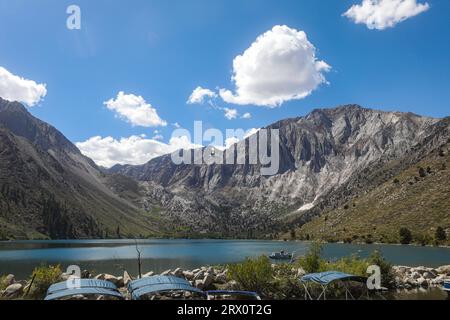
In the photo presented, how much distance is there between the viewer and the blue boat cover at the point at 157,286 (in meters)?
27.2

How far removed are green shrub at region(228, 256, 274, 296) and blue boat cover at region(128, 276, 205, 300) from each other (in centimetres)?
1377

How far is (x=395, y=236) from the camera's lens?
554 ft

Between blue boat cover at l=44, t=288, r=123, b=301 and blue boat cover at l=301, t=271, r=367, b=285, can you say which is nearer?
blue boat cover at l=44, t=288, r=123, b=301

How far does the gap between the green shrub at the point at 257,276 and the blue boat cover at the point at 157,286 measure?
45.2 ft

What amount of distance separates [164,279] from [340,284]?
20.3m

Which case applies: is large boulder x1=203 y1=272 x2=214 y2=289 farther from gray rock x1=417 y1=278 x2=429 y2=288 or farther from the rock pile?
gray rock x1=417 y1=278 x2=429 y2=288

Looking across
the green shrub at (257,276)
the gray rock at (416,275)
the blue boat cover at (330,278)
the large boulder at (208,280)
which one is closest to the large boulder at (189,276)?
the large boulder at (208,280)

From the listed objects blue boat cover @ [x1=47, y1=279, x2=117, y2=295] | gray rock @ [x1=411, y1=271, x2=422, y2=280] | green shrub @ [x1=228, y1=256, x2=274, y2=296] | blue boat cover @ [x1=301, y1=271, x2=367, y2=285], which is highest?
blue boat cover @ [x1=47, y1=279, x2=117, y2=295]

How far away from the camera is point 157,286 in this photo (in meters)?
27.8

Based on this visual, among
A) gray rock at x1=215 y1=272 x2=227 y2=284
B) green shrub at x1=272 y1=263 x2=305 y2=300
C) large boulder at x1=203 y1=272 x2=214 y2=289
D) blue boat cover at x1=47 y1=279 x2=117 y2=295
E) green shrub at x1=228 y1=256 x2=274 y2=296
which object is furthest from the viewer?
gray rock at x1=215 y1=272 x2=227 y2=284

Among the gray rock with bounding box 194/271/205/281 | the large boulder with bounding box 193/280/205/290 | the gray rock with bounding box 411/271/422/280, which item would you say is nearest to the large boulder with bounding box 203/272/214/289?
the large boulder with bounding box 193/280/205/290

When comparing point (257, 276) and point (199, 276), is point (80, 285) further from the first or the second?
point (199, 276)

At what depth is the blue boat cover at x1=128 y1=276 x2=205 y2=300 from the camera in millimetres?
27172
